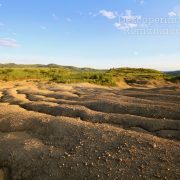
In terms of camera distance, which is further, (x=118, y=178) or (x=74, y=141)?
(x=74, y=141)

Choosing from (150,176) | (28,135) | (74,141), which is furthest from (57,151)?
(150,176)

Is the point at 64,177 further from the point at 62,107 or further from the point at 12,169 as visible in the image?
the point at 62,107

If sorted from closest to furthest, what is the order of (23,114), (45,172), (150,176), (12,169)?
(150,176), (45,172), (12,169), (23,114)

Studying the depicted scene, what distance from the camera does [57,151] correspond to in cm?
1013

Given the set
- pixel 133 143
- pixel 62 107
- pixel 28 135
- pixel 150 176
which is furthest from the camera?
pixel 62 107

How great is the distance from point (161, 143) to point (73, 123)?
4034 mm

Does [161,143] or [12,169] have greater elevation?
[161,143]

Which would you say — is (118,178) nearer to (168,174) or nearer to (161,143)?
(168,174)

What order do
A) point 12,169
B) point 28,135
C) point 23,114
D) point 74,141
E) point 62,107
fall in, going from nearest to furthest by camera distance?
1. point 12,169
2. point 74,141
3. point 28,135
4. point 23,114
5. point 62,107

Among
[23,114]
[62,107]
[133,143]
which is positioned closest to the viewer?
[133,143]

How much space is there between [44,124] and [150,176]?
610 centimetres

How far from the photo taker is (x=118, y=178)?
8125mm

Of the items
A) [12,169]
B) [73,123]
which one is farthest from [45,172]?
[73,123]

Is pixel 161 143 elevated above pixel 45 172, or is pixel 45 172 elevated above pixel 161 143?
pixel 161 143
